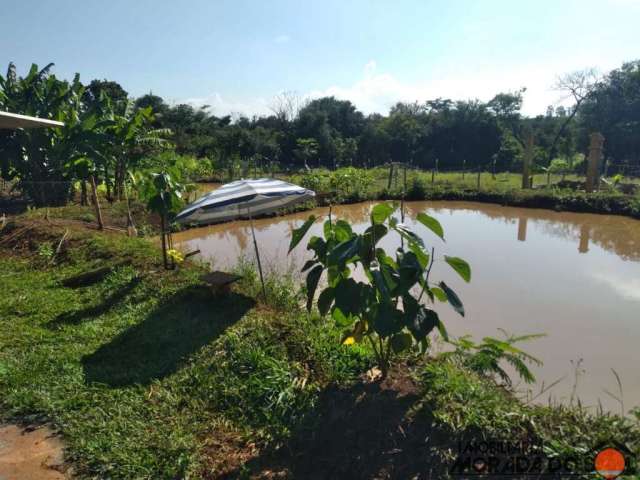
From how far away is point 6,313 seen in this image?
524 centimetres

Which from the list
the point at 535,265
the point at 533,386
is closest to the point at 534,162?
the point at 535,265

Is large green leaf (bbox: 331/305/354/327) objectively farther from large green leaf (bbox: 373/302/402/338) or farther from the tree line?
the tree line

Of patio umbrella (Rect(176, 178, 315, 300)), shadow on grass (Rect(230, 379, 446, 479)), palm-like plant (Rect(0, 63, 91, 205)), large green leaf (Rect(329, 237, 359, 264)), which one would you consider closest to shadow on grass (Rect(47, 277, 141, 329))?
patio umbrella (Rect(176, 178, 315, 300))

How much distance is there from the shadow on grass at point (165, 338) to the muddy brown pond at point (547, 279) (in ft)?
7.95

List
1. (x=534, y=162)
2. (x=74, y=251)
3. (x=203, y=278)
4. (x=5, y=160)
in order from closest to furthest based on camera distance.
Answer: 1. (x=203, y=278)
2. (x=74, y=251)
3. (x=5, y=160)
4. (x=534, y=162)

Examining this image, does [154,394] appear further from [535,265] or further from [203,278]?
[535,265]

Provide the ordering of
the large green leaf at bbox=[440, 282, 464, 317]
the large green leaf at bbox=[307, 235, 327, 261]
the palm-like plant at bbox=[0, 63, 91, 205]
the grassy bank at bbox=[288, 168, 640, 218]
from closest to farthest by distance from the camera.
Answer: the large green leaf at bbox=[440, 282, 464, 317] < the large green leaf at bbox=[307, 235, 327, 261] < the palm-like plant at bbox=[0, 63, 91, 205] < the grassy bank at bbox=[288, 168, 640, 218]

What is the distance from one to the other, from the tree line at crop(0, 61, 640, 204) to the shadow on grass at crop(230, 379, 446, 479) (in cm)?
1202

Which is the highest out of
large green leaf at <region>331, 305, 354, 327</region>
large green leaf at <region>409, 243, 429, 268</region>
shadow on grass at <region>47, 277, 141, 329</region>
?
large green leaf at <region>409, 243, 429, 268</region>

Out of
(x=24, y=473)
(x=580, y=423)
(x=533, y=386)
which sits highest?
(x=580, y=423)

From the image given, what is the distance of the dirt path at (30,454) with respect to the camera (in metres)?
2.66

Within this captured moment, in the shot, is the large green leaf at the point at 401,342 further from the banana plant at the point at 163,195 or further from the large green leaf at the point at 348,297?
the banana plant at the point at 163,195

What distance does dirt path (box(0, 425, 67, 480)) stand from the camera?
2.66 metres

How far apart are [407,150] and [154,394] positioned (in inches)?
1122
